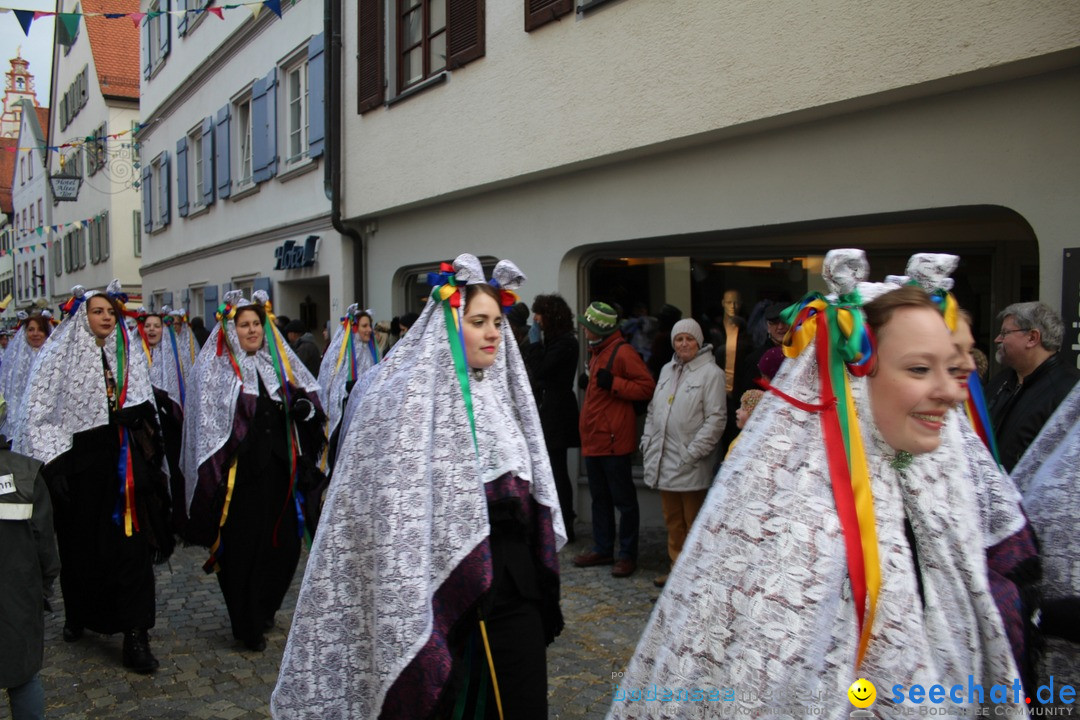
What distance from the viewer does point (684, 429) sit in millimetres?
5832

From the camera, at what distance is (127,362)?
5.11m

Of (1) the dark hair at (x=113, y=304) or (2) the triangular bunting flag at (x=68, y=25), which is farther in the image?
(2) the triangular bunting flag at (x=68, y=25)

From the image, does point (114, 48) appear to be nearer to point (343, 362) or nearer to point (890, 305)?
point (343, 362)

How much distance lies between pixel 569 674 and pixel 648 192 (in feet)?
13.0

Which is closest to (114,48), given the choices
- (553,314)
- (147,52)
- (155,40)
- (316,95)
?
(147,52)

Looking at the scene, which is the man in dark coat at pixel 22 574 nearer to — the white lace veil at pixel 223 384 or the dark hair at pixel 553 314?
the white lace veil at pixel 223 384

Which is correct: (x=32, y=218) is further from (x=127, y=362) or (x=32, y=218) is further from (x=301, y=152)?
(x=127, y=362)

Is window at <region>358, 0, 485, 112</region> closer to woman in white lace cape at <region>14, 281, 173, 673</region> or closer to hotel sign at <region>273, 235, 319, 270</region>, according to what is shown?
hotel sign at <region>273, 235, 319, 270</region>

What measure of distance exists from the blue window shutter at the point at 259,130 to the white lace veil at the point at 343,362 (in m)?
6.28

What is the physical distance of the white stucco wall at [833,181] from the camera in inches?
177

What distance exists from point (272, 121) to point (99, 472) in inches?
374

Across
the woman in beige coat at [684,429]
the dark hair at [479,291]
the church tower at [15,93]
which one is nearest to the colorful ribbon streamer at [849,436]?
the dark hair at [479,291]

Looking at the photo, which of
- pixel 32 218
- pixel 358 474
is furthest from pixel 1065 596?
pixel 32 218

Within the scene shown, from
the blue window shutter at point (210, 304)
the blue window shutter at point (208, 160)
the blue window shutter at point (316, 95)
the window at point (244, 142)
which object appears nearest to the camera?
the blue window shutter at point (316, 95)
